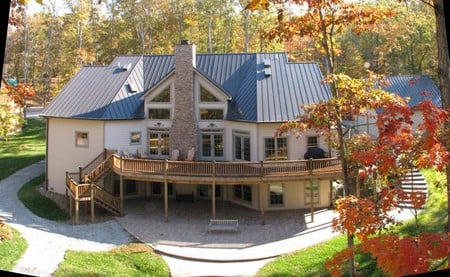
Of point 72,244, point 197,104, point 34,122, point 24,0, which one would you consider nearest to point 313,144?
point 197,104

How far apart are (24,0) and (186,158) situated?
63.0 ft

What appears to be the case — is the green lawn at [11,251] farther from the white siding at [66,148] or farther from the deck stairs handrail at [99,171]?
the white siding at [66,148]

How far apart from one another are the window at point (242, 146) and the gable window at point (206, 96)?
2185 mm

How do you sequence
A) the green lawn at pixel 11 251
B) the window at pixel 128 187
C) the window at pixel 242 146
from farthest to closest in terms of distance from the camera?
the window at pixel 128 187
the window at pixel 242 146
the green lawn at pixel 11 251

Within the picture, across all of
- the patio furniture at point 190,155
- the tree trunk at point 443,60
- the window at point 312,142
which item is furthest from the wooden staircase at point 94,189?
the tree trunk at point 443,60

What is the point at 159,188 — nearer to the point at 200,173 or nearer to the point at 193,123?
the point at 193,123

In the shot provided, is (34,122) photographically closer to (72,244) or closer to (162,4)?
(162,4)

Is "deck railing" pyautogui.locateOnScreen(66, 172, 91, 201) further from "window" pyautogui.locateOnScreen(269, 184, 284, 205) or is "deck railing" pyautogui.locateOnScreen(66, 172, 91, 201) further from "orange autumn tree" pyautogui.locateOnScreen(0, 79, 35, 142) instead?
"orange autumn tree" pyautogui.locateOnScreen(0, 79, 35, 142)

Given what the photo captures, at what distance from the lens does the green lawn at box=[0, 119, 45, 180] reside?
29.2 m

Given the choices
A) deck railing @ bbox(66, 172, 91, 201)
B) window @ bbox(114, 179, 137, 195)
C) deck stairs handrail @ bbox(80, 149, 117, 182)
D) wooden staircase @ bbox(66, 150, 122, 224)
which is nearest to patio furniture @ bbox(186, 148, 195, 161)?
window @ bbox(114, 179, 137, 195)

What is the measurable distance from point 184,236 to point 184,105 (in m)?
7.38

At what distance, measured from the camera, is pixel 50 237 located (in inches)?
683

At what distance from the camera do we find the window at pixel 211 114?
75.5 ft

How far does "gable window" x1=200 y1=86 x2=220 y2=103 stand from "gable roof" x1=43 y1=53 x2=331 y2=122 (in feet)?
2.20
